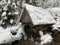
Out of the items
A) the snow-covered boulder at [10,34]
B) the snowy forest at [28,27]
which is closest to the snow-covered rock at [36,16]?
the snowy forest at [28,27]

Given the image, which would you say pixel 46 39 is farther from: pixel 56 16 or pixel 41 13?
pixel 56 16

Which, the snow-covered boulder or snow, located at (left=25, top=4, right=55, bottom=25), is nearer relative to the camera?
the snow-covered boulder

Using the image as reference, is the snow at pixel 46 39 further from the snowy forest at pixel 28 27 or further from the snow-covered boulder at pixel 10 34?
the snow-covered boulder at pixel 10 34

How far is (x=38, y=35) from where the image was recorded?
A: 17.5ft

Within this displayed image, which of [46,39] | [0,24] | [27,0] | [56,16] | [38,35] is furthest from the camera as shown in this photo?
[27,0]

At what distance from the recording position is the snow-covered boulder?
505 centimetres

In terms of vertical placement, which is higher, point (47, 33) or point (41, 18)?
point (41, 18)

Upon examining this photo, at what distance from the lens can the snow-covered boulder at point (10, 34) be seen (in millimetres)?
5046

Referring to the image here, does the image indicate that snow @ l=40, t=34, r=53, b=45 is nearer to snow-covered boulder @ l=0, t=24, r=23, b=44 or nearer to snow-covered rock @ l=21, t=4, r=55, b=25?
snow-covered rock @ l=21, t=4, r=55, b=25

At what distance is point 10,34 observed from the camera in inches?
205

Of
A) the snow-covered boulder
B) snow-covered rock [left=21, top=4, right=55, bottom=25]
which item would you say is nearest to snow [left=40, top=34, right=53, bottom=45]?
snow-covered rock [left=21, top=4, right=55, bottom=25]

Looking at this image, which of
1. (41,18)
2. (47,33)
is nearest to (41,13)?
(41,18)

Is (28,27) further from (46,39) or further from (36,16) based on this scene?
(46,39)

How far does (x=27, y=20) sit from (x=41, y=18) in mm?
414
